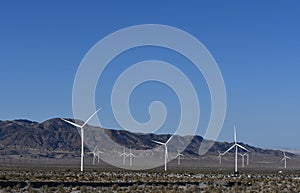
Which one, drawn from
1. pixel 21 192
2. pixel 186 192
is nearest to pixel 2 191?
pixel 21 192

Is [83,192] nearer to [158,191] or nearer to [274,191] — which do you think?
[158,191]

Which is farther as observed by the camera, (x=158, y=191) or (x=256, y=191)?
(x=256, y=191)

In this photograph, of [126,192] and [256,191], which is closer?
[126,192]

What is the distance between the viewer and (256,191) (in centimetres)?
5622

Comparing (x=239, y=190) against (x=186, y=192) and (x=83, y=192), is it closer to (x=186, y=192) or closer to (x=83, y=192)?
(x=186, y=192)

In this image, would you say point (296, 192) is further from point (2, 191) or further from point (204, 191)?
point (2, 191)

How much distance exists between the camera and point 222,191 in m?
55.5

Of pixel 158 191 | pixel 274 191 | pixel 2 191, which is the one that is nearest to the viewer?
pixel 2 191

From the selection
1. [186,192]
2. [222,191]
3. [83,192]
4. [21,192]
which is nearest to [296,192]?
[222,191]

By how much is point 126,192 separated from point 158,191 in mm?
2887

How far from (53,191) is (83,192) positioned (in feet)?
9.47

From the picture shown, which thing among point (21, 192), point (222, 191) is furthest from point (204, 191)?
point (21, 192)

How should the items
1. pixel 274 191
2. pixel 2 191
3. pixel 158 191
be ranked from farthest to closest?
1. pixel 274 191
2. pixel 158 191
3. pixel 2 191

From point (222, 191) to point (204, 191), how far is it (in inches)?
83.3
